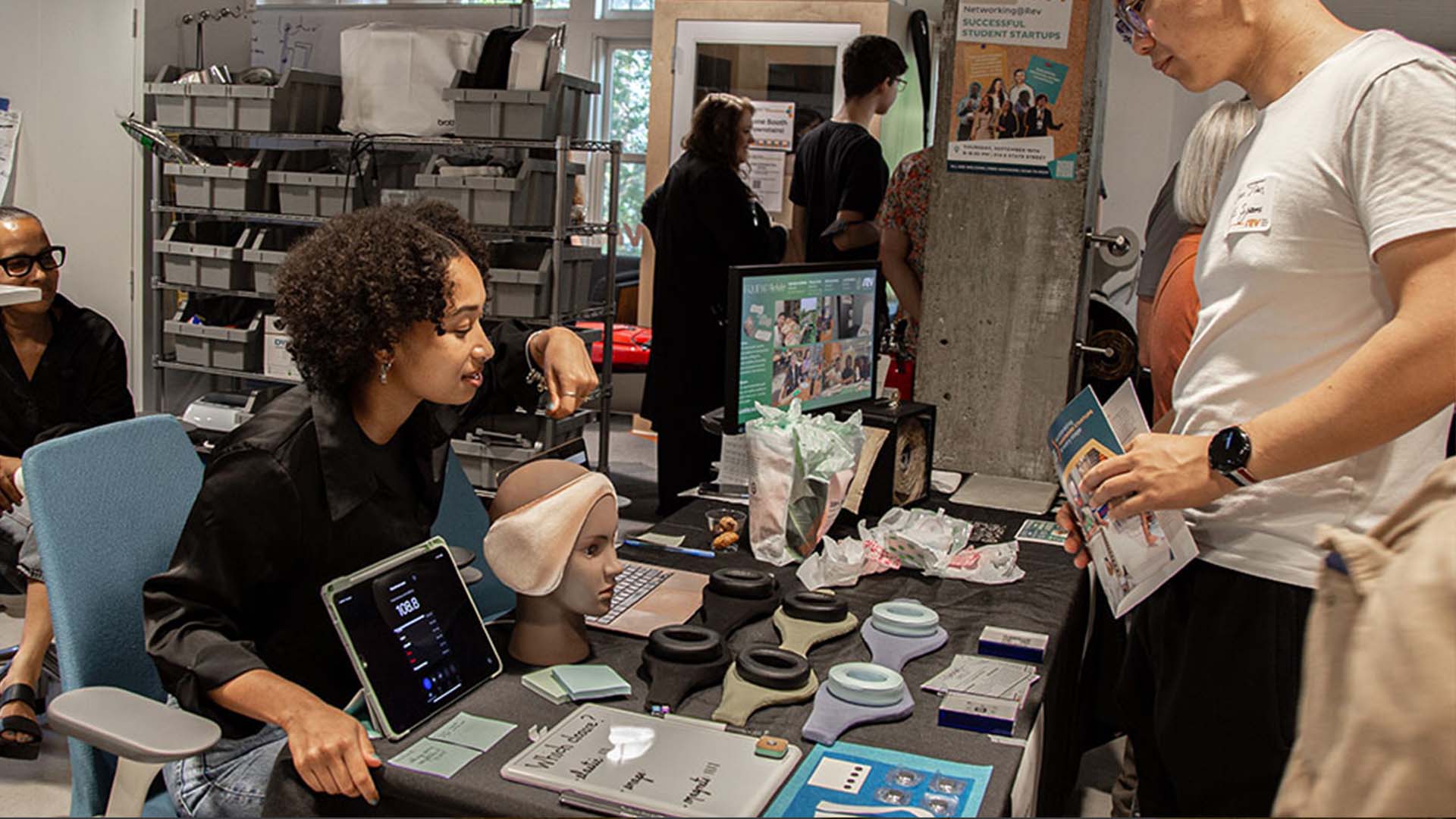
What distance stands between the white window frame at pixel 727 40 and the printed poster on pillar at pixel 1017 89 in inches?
130

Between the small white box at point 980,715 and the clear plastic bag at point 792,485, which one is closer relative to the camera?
the small white box at point 980,715

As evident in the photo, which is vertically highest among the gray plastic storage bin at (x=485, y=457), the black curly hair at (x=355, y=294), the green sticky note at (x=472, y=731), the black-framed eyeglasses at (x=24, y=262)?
the black curly hair at (x=355, y=294)

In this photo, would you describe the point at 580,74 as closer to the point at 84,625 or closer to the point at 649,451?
the point at 649,451

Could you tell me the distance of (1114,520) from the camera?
161 centimetres

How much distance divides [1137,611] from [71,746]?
58.2 inches

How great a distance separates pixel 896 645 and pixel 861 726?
273 mm

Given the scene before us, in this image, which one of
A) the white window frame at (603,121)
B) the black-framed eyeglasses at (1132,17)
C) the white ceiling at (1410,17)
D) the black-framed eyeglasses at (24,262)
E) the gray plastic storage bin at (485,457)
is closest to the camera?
the black-framed eyeglasses at (1132,17)

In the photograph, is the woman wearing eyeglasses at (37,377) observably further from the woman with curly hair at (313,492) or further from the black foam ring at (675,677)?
the black foam ring at (675,677)

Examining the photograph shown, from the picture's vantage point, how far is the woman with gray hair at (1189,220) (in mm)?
2273

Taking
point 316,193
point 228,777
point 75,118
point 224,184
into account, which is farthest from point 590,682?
point 75,118

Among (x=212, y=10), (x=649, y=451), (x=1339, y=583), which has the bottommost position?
(x=649, y=451)

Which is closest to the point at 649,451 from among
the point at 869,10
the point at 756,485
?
the point at 869,10

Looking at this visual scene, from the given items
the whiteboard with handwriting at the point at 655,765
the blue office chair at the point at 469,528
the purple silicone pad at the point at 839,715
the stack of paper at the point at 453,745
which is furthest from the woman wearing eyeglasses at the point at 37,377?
the purple silicone pad at the point at 839,715

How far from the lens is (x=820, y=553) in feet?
7.37
